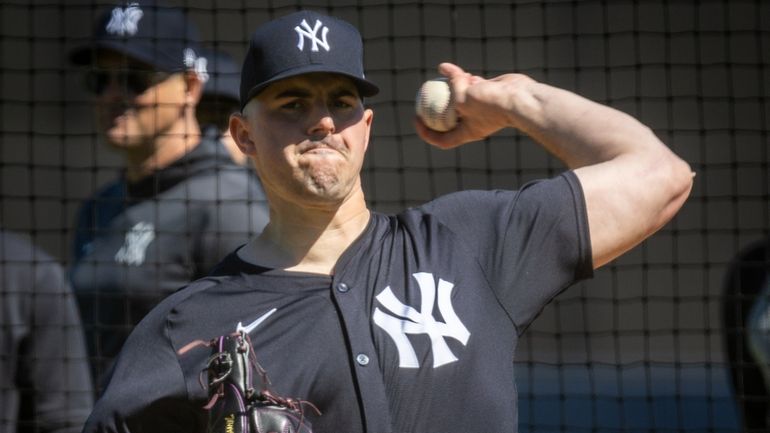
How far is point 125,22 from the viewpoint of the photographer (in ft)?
16.2

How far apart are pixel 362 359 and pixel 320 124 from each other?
21.1 inches

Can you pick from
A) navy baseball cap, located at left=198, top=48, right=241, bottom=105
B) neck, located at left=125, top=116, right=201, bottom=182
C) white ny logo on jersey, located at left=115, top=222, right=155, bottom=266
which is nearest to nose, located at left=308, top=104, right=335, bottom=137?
white ny logo on jersey, located at left=115, top=222, right=155, bottom=266

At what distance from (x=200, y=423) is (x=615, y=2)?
281 inches

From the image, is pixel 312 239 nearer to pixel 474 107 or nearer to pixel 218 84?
pixel 474 107

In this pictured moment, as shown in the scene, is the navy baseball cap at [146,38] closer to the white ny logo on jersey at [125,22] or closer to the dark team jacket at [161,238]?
the white ny logo on jersey at [125,22]

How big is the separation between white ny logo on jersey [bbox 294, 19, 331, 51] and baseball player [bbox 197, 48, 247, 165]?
8.00 ft

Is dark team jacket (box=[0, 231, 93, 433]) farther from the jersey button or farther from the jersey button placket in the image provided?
the jersey button

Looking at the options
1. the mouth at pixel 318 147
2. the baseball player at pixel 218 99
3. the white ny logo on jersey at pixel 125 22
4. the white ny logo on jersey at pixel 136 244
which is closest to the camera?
the mouth at pixel 318 147

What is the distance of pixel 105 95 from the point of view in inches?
191

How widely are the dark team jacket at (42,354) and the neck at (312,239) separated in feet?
5.90

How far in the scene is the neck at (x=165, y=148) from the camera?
487 centimetres

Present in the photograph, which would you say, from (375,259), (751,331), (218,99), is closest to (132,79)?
(218,99)

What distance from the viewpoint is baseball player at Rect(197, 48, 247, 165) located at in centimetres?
558

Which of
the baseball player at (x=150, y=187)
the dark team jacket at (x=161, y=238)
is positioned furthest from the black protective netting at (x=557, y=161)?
the dark team jacket at (x=161, y=238)
